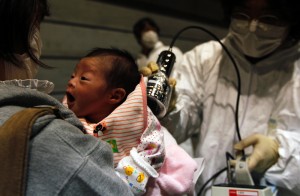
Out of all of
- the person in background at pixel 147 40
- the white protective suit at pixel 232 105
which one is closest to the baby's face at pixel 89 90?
the white protective suit at pixel 232 105

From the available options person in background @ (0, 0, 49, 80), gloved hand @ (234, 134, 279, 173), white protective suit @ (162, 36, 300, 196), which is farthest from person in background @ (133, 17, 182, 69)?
person in background @ (0, 0, 49, 80)

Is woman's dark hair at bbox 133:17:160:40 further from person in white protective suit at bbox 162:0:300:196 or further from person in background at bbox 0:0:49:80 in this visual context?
person in background at bbox 0:0:49:80

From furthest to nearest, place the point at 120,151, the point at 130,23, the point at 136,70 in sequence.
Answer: the point at 130,23, the point at 136,70, the point at 120,151

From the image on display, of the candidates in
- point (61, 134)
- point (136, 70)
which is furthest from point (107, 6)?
point (61, 134)

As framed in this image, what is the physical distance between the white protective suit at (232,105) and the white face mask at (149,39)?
6.59ft

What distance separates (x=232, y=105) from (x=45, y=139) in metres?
1.00

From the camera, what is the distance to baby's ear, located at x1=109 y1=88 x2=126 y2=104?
1027 millimetres

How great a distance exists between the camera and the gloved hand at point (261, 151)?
123cm

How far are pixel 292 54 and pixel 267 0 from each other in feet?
0.82

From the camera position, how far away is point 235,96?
4.77 ft

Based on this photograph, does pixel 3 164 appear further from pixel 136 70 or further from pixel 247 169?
pixel 247 169

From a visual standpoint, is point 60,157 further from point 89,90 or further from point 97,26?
point 97,26

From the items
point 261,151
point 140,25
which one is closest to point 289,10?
point 261,151

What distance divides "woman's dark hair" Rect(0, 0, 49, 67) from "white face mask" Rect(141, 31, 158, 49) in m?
2.85
